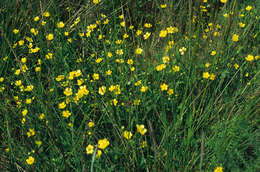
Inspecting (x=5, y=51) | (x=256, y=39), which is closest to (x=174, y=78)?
(x=256, y=39)

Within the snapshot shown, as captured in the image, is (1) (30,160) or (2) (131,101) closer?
(1) (30,160)

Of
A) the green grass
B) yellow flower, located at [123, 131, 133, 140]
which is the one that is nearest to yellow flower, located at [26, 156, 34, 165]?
the green grass

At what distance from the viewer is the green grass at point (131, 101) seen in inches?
53.9

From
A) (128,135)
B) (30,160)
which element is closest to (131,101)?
(128,135)

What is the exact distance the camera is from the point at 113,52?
212 cm

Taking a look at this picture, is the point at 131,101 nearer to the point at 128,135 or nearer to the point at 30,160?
the point at 128,135

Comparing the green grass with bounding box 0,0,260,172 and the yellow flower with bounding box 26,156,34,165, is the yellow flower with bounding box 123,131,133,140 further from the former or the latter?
Answer: the yellow flower with bounding box 26,156,34,165

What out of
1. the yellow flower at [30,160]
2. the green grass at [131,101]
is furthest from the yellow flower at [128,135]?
the yellow flower at [30,160]

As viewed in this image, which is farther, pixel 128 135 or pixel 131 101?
pixel 131 101

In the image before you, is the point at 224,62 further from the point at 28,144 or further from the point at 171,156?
the point at 28,144

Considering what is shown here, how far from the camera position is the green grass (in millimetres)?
1368

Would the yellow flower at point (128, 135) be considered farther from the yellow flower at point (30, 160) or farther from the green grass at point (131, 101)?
the yellow flower at point (30, 160)

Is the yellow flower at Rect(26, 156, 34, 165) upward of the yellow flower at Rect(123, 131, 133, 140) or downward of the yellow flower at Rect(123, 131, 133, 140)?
A: upward

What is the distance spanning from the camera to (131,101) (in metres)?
1.64
